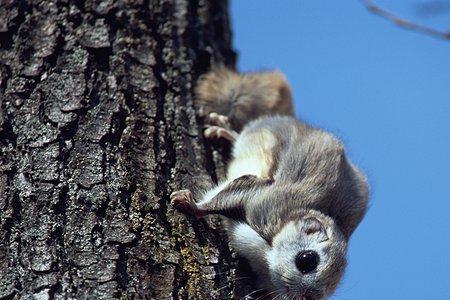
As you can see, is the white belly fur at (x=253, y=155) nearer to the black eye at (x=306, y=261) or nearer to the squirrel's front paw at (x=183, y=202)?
the black eye at (x=306, y=261)

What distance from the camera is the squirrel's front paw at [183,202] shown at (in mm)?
3874

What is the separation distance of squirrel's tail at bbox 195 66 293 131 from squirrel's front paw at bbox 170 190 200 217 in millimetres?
1314

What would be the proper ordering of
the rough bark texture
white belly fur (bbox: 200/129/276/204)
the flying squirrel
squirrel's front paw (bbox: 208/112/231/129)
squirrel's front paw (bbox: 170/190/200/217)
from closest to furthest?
the rough bark texture
squirrel's front paw (bbox: 170/190/200/217)
the flying squirrel
white belly fur (bbox: 200/129/276/204)
squirrel's front paw (bbox: 208/112/231/129)

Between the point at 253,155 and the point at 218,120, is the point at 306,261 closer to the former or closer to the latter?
the point at 253,155

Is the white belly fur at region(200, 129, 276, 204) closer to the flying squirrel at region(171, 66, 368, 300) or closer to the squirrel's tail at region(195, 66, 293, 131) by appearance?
the flying squirrel at region(171, 66, 368, 300)

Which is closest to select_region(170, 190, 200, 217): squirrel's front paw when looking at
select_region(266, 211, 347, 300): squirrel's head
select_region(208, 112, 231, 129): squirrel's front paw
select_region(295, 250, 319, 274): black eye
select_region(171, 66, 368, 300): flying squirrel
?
select_region(171, 66, 368, 300): flying squirrel

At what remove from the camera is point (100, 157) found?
3.77 metres

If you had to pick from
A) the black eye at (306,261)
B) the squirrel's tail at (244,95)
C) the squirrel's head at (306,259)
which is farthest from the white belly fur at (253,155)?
the black eye at (306,261)

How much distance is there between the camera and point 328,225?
4.62 metres

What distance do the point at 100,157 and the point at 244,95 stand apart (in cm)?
213

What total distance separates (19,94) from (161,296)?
1.44 m

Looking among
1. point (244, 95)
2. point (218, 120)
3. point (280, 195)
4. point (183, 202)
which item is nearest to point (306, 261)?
point (280, 195)

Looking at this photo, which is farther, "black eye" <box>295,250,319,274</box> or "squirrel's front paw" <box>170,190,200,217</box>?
"black eye" <box>295,250,319,274</box>

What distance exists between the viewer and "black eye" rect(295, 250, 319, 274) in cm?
446
